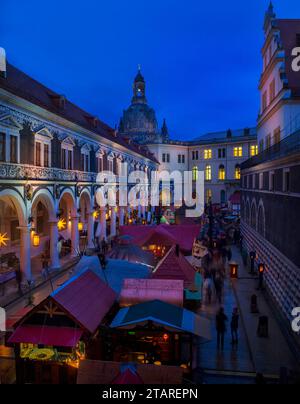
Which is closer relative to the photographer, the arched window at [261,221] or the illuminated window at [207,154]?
the arched window at [261,221]

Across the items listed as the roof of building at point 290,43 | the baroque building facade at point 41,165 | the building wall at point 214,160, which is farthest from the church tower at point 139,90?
the roof of building at point 290,43

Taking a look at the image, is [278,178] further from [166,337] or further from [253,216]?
[166,337]

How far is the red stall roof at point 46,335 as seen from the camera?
9183 mm

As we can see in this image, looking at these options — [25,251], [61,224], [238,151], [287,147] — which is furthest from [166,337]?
[238,151]

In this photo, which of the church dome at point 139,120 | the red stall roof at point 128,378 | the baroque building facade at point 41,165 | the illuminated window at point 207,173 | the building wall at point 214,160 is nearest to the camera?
the red stall roof at point 128,378

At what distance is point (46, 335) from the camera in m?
9.38

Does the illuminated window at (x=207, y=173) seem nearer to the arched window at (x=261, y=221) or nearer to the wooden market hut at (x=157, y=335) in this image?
→ the arched window at (x=261, y=221)

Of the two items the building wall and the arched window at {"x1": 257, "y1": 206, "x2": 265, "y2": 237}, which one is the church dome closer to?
the building wall

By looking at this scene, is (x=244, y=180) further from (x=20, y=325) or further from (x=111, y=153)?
(x=20, y=325)

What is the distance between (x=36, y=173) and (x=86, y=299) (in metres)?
12.3

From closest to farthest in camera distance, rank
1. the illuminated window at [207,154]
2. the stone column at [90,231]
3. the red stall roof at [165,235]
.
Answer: the red stall roof at [165,235] < the stone column at [90,231] < the illuminated window at [207,154]

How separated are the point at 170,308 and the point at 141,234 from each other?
13293 millimetres

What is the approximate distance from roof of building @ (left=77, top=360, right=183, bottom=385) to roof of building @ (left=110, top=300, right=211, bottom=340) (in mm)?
1967

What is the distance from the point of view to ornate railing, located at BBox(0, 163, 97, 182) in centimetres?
1794
